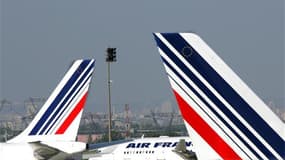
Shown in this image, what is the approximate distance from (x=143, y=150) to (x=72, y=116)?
991 centimetres

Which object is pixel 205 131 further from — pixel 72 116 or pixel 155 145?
pixel 155 145

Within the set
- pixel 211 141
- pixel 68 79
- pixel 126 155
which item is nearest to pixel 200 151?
pixel 211 141

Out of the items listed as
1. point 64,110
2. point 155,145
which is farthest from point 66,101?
point 155,145

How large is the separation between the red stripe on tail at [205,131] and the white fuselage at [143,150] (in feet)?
89.2

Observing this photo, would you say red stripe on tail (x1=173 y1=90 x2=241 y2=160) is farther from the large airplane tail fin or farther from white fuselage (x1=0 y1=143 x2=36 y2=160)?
white fuselage (x1=0 y1=143 x2=36 y2=160)

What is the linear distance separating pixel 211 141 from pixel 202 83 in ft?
2.69

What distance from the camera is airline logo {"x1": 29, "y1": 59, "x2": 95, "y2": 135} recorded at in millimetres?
28759

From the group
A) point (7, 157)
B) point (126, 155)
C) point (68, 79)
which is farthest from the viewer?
point (126, 155)

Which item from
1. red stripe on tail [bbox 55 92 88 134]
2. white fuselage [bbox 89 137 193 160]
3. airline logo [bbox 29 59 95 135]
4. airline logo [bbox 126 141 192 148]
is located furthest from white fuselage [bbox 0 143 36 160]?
airline logo [bbox 126 141 192 148]

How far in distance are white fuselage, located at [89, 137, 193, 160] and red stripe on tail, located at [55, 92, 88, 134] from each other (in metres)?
8.49

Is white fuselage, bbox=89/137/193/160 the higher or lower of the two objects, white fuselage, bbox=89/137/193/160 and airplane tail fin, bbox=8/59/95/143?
the higher

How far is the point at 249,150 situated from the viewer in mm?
10969

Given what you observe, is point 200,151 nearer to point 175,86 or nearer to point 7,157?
point 175,86

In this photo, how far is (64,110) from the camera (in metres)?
29.4
